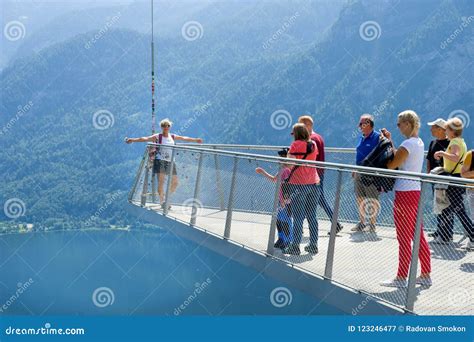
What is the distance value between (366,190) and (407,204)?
→ 610 millimetres

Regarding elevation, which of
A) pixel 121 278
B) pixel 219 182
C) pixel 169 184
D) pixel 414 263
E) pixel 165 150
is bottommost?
pixel 121 278

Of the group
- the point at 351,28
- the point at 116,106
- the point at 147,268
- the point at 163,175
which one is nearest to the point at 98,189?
the point at 147,268

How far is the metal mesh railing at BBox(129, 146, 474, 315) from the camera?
19.5 feet

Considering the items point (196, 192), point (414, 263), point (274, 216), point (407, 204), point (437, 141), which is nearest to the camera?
point (414, 263)

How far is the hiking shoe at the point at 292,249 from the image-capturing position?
807 centimetres

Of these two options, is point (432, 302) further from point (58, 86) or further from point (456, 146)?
point (58, 86)

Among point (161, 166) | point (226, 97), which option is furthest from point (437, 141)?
point (226, 97)

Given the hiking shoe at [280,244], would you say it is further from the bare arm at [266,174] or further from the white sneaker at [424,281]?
the white sneaker at [424,281]

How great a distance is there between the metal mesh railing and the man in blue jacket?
0.5 inches

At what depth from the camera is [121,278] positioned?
13012cm

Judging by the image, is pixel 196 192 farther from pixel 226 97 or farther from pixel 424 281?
pixel 226 97

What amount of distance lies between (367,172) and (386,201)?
0.32 m

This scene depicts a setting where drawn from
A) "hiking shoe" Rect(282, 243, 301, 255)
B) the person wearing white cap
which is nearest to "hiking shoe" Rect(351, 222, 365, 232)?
"hiking shoe" Rect(282, 243, 301, 255)

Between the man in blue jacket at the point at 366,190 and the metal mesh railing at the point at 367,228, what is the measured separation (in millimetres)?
14
